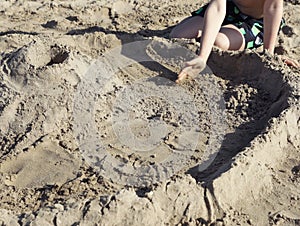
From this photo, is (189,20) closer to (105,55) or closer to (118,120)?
(105,55)

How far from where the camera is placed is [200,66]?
3453mm

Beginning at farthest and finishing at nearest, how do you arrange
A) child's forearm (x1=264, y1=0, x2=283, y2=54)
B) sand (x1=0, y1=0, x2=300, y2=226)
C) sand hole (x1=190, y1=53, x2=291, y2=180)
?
1. child's forearm (x1=264, y1=0, x2=283, y2=54)
2. sand hole (x1=190, y1=53, x2=291, y2=180)
3. sand (x1=0, y1=0, x2=300, y2=226)

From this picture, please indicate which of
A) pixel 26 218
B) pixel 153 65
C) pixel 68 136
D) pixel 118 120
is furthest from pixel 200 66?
pixel 26 218

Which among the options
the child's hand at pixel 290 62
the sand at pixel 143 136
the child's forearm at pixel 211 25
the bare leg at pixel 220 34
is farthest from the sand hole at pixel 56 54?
the child's hand at pixel 290 62

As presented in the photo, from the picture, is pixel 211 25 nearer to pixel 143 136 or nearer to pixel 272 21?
pixel 272 21

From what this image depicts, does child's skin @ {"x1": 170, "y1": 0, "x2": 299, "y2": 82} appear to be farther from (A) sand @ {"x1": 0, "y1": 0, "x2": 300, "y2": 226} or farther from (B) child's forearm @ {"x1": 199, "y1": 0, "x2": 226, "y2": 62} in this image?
(A) sand @ {"x1": 0, "y1": 0, "x2": 300, "y2": 226}

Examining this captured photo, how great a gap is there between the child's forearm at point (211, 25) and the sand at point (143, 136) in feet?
0.49

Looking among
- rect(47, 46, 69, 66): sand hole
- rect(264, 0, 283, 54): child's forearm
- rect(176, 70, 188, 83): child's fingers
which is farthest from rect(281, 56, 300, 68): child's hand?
rect(47, 46, 69, 66): sand hole

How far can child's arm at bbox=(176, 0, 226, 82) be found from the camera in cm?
345

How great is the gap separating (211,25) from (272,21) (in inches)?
17.4

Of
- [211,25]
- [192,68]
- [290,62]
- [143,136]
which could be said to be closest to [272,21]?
[290,62]

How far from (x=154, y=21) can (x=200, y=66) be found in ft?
4.69

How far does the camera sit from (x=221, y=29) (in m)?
3.93

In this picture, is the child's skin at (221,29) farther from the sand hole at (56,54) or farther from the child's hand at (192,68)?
the sand hole at (56,54)
